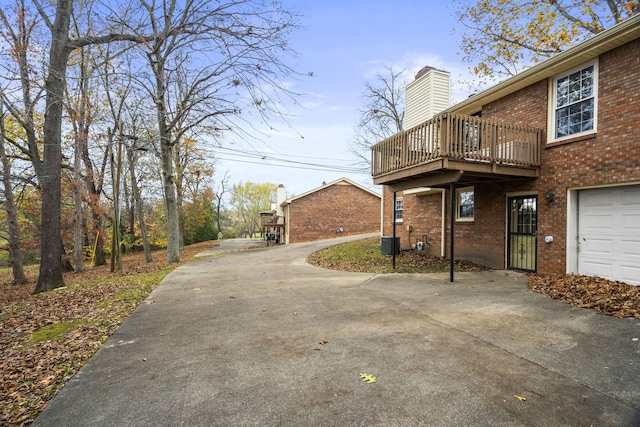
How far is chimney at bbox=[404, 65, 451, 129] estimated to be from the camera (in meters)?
12.8

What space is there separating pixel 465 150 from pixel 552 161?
2474 millimetres

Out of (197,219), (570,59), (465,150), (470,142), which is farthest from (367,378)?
(197,219)

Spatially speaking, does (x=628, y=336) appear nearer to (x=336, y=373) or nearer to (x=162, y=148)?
(x=336, y=373)

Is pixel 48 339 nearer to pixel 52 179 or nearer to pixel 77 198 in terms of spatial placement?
pixel 52 179

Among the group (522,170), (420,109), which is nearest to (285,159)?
(420,109)

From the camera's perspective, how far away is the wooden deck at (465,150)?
7.69 metres

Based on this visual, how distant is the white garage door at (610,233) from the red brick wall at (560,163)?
0.34 meters

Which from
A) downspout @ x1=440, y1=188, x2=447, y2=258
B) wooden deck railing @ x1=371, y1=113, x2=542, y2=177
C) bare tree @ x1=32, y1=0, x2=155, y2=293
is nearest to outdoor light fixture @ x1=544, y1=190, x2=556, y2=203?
wooden deck railing @ x1=371, y1=113, x2=542, y2=177

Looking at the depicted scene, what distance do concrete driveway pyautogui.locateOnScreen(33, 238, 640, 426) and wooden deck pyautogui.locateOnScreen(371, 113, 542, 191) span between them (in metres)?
3.25

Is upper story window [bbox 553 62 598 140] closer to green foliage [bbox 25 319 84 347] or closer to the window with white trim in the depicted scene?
the window with white trim

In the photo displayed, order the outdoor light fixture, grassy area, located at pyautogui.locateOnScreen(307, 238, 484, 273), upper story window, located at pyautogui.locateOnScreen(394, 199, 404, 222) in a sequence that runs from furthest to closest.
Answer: upper story window, located at pyautogui.locateOnScreen(394, 199, 404, 222) < grassy area, located at pyautogui.locateOnScreen(307, 238, 484, 273) < the outdoor light fixture

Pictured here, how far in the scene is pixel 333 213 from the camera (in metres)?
26.1

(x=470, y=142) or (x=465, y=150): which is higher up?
(x=470, y=142)

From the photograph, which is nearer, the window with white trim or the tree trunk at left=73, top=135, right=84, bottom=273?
the window with white trim
